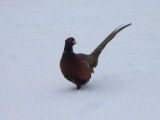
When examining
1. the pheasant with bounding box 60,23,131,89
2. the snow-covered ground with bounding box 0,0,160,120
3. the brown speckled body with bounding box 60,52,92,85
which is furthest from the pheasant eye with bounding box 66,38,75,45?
the snow-covered ground with bounding box 0,0,160,120

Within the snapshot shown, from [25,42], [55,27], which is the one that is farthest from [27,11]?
[25,42]

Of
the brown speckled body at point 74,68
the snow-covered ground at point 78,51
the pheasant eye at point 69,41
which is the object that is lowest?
the snow-covered ground at point 78,51

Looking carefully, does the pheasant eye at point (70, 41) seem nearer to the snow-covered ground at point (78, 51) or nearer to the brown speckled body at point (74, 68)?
the brown speckled body at point (74, 68)

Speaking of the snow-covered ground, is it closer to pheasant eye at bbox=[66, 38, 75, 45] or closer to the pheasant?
the pheasant

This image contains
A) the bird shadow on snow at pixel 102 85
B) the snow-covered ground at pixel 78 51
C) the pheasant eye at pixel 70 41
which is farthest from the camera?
the bird shadow on snow at pixel 102 85

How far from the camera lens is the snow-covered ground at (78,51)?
4598mm

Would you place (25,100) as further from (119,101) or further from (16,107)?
(119,101)

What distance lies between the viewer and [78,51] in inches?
296

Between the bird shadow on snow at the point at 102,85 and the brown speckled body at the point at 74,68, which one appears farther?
the bird shadow on snow at the point at 102,85

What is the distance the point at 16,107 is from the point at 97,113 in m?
0.88

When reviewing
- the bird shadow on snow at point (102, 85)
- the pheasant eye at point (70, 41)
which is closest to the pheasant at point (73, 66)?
the pheasant eye at point (70, 41)

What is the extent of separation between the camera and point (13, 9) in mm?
10469

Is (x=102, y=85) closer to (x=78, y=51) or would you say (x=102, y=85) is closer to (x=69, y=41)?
(x=69, y=41)

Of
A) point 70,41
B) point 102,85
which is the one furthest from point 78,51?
point 70,41
